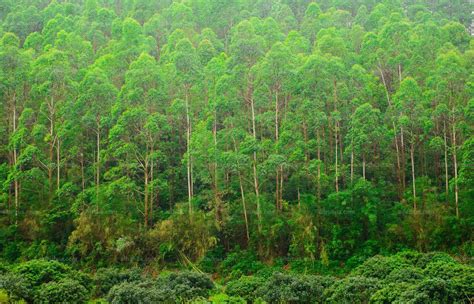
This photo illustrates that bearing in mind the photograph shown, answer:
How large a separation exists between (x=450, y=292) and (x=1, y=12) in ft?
157

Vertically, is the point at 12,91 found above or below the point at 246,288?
above

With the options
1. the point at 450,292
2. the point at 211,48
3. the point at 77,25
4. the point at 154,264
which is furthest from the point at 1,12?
the point at 450,292

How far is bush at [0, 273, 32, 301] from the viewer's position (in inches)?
619

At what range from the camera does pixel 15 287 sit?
16094 millimetres

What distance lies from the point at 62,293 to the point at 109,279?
8.79 feet

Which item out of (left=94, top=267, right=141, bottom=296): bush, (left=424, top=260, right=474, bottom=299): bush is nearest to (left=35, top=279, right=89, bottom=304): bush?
(left=94, top=267, right=141, bottom=296): bush

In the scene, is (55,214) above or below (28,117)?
below

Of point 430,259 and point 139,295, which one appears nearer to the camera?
point 139,295

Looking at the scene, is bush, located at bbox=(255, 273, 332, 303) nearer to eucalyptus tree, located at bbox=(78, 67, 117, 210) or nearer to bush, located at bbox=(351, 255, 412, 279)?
bush, located at bbox=(351, 255, 412, 279)

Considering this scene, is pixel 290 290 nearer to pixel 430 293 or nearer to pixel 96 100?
pixel 430 293

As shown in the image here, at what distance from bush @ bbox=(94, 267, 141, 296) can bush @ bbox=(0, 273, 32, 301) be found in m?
2.59

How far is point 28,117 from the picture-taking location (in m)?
28.5

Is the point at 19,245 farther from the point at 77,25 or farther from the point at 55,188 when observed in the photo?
the point at 77,25

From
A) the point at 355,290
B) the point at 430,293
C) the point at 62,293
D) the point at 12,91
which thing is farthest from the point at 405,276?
the point at 12,91
